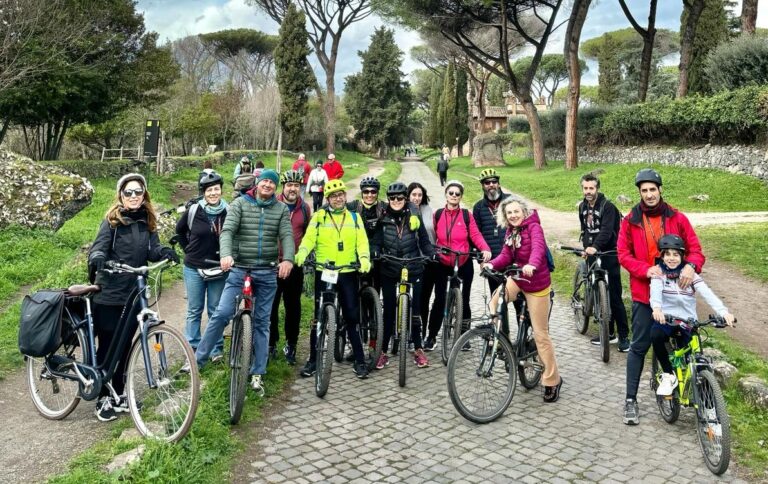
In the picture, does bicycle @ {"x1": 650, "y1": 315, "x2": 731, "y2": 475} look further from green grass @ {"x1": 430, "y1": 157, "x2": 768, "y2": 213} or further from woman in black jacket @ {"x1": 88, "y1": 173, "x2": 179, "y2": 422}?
green grass @ {"x1": 430, "y1": 157, "x2": 768, "y2": 213}

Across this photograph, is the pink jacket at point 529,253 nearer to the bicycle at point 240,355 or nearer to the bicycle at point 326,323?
the bicycle at point 326,323

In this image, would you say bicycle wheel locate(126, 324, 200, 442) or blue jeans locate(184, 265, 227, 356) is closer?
bicycle wheel locate(126, 324, 200, 442)

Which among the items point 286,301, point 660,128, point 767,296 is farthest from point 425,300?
point 660,128

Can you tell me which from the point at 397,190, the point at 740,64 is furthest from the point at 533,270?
the point at 740,64

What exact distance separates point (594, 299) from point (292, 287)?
3.50 m

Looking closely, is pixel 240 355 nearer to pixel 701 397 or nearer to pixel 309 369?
pixel 309 369

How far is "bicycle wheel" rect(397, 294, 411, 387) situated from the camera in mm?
5699

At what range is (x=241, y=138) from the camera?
49.1 meters

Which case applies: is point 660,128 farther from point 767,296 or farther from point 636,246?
point 636,246

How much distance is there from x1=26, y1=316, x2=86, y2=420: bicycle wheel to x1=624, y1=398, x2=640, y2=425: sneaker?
169 inches

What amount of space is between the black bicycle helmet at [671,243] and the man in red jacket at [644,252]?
0.19 m

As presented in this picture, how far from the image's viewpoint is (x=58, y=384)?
495cm

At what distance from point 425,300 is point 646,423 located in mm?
2643

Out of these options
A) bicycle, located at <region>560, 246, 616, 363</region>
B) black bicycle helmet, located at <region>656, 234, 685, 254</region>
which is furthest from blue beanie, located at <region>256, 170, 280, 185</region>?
bicycle, located at <region>560, 246, 616, 363</region>
